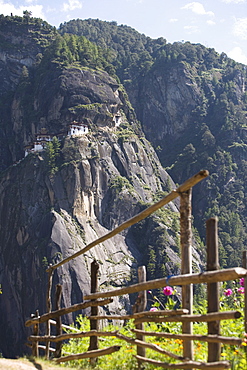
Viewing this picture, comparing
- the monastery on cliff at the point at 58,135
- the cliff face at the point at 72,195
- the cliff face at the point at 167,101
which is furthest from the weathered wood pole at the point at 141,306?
the cliff face at the point at 167,101

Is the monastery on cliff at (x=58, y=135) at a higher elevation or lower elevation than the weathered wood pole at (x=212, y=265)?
higher

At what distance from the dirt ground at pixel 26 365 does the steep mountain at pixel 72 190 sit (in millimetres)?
48685

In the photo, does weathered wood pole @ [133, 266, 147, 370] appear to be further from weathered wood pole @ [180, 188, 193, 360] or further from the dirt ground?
the dirt ground

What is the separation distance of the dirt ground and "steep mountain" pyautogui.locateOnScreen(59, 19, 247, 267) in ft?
240

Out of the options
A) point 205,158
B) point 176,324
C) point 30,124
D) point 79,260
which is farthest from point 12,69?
point 176,324

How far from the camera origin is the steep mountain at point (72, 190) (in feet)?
212

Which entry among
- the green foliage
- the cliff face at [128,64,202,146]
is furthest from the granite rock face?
the green foliage

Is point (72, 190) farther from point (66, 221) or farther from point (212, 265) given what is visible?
point (212, 265)

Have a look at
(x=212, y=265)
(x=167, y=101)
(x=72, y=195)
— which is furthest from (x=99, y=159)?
(x=212, y=265)

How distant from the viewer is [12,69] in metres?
107

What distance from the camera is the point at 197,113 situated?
4722 inches

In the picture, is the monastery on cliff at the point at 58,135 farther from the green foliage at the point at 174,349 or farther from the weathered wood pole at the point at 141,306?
the weathered wood pole at the point at 141,306

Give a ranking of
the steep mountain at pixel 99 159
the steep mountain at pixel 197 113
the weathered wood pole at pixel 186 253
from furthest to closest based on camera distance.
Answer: the steep mountain at pixel 197 113, the steep mountain at pixel 99 159, the weathered wood pole at pixel 186 253

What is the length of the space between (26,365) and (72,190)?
199ft
